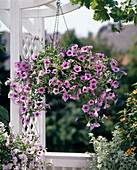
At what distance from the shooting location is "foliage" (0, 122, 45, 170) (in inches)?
80.5

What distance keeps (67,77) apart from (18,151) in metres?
0.61

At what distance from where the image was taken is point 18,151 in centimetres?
209

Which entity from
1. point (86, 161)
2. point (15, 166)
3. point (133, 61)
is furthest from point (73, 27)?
point (15, 166)

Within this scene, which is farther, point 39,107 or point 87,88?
point 39,107

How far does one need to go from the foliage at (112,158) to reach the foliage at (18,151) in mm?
511

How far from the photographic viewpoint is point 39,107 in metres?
2.32

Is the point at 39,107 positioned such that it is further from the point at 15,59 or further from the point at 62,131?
the point at 62,131

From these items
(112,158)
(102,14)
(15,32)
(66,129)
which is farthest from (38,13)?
(66,129)

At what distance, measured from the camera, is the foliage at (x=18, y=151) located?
2.04m

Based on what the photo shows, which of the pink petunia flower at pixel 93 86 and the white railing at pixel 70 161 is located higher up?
the pink petunia flower at pixel 93 86

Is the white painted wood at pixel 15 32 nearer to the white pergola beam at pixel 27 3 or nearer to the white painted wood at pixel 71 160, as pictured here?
the white pergola beam at pixel 27 3

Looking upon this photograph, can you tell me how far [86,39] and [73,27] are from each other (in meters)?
0.39

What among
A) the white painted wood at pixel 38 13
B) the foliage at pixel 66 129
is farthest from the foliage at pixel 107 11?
the foliage at pixel 66 129

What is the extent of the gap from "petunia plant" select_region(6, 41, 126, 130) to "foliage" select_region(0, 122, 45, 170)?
198 millimetres
